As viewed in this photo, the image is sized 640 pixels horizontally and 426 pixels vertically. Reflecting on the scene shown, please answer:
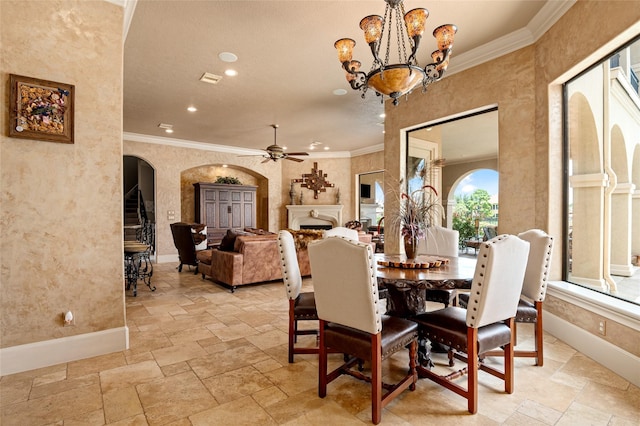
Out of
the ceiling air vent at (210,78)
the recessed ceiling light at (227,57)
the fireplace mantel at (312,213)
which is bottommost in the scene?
the fireplace mantel at (312,213)

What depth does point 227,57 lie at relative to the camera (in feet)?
12.8

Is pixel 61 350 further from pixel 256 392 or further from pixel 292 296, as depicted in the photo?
pixel 292 296

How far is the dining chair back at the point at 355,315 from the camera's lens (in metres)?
1.82

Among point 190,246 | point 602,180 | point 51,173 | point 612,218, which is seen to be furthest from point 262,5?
point 190,246

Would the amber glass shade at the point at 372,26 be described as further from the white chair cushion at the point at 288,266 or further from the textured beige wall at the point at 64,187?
the textured beige wall at the point at 64,187

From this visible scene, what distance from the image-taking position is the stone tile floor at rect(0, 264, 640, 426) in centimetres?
188

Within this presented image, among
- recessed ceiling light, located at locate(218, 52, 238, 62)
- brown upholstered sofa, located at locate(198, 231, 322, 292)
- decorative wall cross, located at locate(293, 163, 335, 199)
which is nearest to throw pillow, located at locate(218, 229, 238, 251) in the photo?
brown upholstered sofa, located at locate(198, 231, 322, 292)

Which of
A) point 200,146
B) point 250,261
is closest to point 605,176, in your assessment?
point 250,261

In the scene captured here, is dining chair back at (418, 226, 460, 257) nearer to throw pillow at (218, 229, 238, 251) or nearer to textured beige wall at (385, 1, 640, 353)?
textured beige wall at (385, 1, 640, 353)

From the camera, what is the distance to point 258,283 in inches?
217

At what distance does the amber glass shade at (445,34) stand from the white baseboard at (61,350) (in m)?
3.45

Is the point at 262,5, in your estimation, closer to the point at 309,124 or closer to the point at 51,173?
the point at 51,173

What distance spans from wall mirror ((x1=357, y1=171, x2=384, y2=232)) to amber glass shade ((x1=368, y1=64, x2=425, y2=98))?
7953 millimetres

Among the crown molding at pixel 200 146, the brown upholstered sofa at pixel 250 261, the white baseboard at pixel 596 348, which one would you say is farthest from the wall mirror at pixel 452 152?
the crown molding at pixel 200 146
